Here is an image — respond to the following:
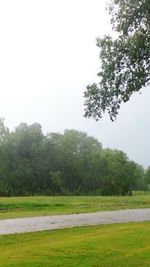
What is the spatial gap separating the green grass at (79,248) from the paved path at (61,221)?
1542mm

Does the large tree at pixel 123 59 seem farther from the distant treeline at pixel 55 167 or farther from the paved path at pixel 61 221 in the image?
the distant treeline at pixel 55 167

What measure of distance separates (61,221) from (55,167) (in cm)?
6702

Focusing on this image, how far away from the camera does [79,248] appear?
528 inches

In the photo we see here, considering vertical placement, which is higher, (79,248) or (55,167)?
(55,167)

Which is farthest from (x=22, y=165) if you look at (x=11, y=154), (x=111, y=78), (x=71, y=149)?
(x=111, y=78)

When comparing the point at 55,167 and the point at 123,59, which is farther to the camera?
the point at 55,167

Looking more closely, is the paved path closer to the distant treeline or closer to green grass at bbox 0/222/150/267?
green grass at bbox 0/222/150/267

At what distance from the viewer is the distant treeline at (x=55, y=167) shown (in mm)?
82812

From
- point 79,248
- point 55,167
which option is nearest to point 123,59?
point 79,248

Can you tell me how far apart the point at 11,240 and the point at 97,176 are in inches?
2863

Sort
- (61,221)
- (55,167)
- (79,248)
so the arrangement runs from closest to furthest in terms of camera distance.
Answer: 1. (79,248)
2. (61,221)
3. (55,167)

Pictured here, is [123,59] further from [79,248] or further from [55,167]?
[55,167]

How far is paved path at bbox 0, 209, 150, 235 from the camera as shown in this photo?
63.6ft

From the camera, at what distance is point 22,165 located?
83.9 metres
